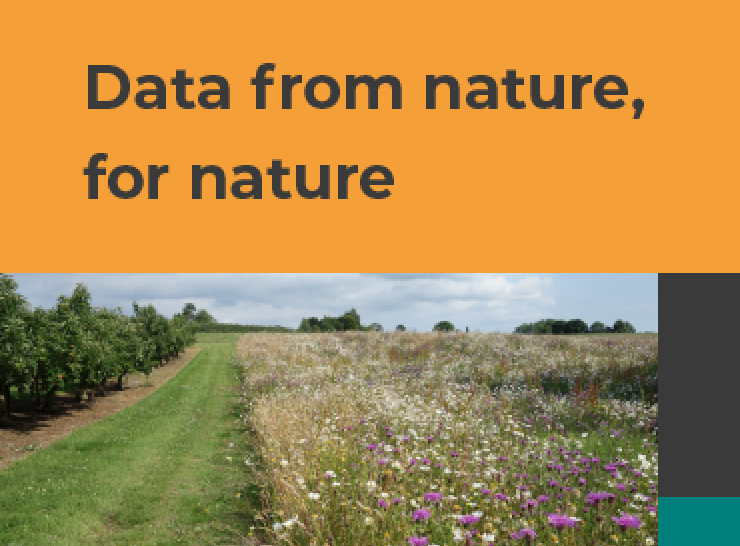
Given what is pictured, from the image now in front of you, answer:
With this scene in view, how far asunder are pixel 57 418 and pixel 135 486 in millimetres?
8205

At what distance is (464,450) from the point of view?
7336 millimetres

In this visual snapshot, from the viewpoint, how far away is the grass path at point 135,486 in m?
6.84

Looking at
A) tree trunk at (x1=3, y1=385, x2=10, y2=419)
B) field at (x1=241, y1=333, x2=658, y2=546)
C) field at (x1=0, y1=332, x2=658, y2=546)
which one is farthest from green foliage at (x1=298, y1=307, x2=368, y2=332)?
tree trunk at (x1=3, y1=385, x2=10, y2=419)

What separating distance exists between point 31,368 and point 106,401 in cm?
624

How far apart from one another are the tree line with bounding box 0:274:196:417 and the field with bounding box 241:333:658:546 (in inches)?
196

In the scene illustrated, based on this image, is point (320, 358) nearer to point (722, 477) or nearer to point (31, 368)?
point (31, 368)

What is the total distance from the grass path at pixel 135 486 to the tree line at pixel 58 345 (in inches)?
77.5

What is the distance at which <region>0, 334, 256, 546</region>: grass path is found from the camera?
22.4 ft

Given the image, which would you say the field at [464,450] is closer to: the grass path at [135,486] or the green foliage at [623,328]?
the grass path at [135,486]

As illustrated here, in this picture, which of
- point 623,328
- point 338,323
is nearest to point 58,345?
point 623,328

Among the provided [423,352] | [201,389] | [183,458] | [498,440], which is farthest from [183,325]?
[498,440]

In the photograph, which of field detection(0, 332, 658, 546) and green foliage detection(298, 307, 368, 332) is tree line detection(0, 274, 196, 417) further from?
green foliage detection(298, 307, 368, 332)

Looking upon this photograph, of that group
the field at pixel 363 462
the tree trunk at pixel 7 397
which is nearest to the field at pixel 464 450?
the field at pixel 363 462

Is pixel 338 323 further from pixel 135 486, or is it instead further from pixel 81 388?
pixel 135 486
